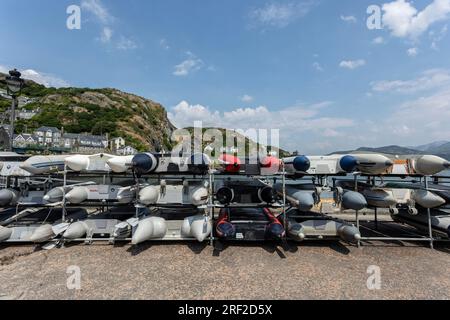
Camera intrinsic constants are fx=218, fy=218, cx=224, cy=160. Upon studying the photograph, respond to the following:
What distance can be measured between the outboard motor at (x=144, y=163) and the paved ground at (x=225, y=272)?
2.71 m

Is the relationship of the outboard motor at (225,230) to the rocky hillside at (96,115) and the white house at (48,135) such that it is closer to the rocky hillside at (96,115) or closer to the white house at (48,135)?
the rocky hillside at (96,115)

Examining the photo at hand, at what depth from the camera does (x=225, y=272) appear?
19.8 ft

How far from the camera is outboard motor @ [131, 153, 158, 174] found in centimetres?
760

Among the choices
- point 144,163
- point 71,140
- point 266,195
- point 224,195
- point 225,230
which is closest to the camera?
point 225,230

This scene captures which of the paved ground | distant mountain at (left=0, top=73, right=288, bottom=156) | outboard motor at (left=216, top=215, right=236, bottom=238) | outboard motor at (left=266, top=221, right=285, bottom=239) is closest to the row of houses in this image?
distant mountain at (left=0, top=73, right=288, bottom=156)

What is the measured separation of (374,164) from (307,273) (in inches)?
185

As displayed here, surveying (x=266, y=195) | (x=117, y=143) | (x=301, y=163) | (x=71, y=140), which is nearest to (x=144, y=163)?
(x=266, y=195)

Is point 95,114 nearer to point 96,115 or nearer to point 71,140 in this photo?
point 96,115

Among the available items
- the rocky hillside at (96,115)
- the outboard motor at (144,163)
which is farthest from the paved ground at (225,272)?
the rocky hillside at (96,115)

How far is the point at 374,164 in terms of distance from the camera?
790 centimetres

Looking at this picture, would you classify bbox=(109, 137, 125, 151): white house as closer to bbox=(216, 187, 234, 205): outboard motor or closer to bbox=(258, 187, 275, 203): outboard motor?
bbox=(216, 187, 234, 205): outboard motor

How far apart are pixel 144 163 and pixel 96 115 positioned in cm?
11665
